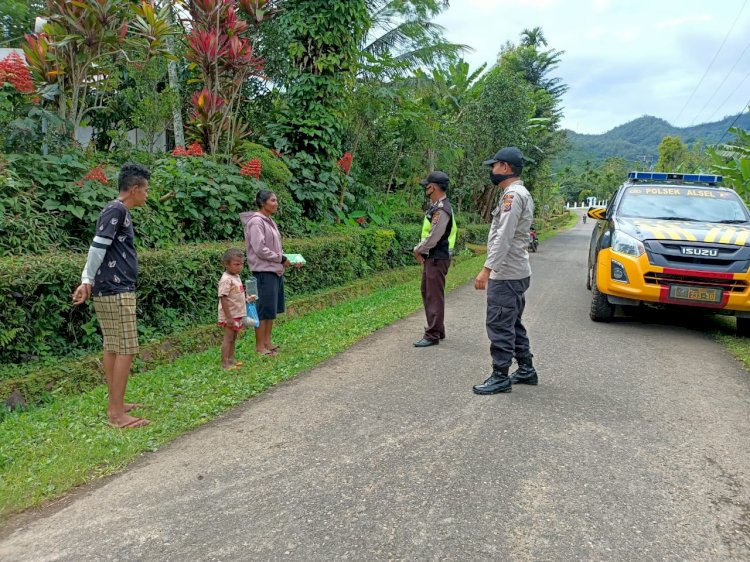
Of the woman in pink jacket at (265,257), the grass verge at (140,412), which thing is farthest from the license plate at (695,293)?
the woman in pink jacket at (265,257)

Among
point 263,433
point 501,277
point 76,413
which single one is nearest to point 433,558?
point 263,433

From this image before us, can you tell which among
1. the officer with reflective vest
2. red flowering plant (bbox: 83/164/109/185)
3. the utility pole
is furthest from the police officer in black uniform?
the utility pole

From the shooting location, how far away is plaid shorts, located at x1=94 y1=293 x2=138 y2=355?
156 inches

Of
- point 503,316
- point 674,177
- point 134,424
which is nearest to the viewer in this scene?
point 134,424

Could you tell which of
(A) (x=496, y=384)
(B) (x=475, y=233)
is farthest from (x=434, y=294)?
(B) (x=475, y=233)

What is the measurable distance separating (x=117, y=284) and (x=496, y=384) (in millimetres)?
3010

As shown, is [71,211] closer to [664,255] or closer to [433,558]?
[433,558]

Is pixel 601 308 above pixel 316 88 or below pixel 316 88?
below

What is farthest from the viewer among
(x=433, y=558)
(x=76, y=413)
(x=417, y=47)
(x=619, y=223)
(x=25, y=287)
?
(x=417, y=47)

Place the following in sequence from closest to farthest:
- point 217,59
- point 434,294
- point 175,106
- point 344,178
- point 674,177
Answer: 1. point 434,294
2. point 217,59
3. point 175,106
4. point 674,177
5. point 344,178

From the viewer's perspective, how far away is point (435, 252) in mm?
6305

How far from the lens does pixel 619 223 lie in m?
7.32

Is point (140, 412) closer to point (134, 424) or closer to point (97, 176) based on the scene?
point (134, 424)

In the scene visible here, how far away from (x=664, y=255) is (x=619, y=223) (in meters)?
0.87
